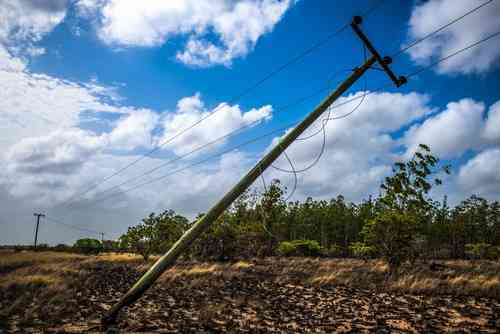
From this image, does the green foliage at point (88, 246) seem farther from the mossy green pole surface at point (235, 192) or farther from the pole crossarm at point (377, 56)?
the pole crossarm at point (377, 56)

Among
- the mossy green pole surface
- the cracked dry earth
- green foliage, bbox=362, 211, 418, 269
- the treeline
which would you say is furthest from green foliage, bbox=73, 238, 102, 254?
the mossy green pole surface

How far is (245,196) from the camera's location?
36219 mm

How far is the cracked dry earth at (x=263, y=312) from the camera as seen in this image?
8.06 meters

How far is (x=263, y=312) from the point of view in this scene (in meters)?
9.81

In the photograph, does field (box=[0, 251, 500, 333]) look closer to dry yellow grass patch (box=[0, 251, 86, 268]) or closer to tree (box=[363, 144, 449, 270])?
tree (box=[363, 144, 449, 270])

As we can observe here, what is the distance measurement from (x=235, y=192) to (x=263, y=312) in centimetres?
443

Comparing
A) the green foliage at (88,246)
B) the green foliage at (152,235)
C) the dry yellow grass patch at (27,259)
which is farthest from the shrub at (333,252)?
the green foliage at (88,246)

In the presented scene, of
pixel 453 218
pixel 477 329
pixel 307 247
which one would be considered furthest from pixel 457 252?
pixel 477 329

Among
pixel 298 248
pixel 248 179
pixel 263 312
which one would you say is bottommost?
pixel 263 312

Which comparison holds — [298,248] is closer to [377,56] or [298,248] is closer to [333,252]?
[333,252]

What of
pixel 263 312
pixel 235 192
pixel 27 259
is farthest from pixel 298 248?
pixel 235 192

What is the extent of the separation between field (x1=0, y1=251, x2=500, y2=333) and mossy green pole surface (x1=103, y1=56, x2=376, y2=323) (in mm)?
1370

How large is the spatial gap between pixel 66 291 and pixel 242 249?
17.7 meters

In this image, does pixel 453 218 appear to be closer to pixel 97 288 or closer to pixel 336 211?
→ pixel 336 211
